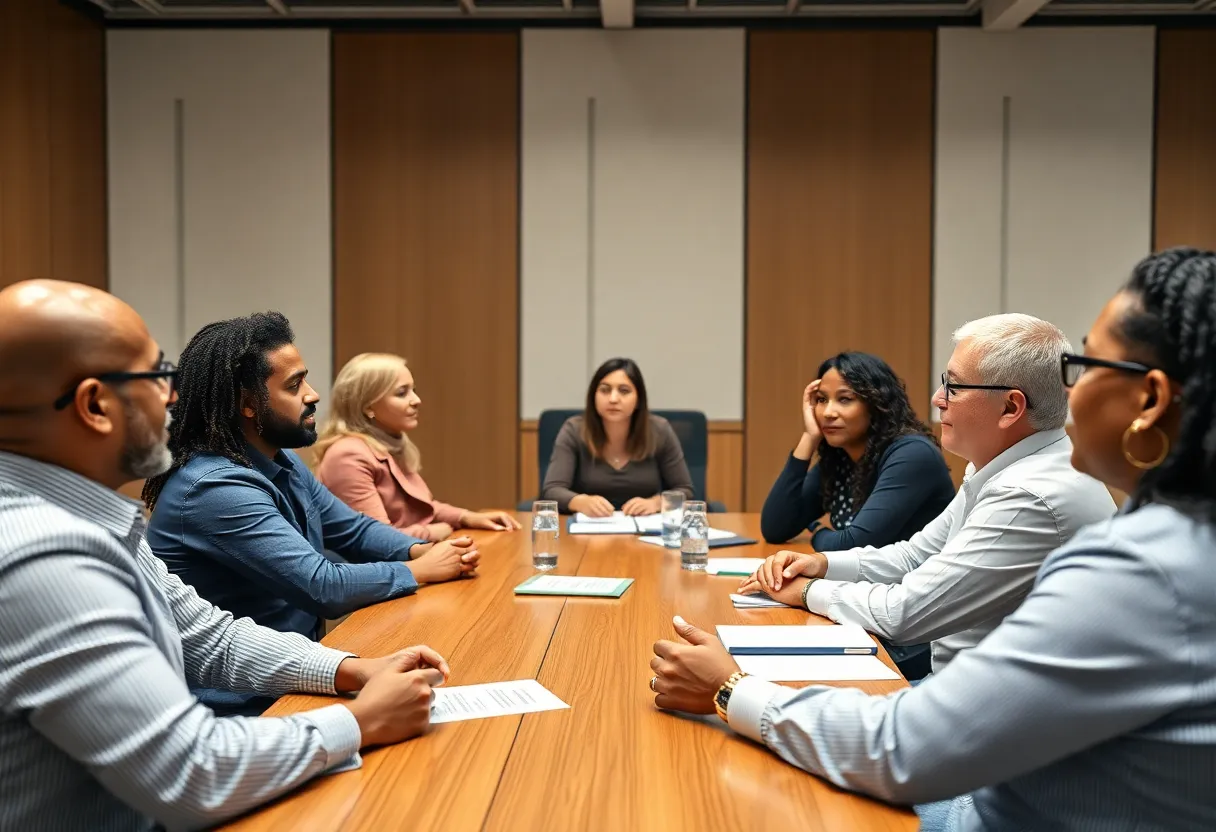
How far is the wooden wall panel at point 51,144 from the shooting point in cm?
495

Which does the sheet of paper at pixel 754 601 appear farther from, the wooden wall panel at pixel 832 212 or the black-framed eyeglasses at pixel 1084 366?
the wooden wall panel at pixel 832 212

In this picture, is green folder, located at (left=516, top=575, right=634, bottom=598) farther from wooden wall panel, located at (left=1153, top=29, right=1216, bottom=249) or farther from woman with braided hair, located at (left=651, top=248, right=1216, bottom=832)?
wooden wall panel, located at (left=1153, top=29, right=1216, bottom=249)

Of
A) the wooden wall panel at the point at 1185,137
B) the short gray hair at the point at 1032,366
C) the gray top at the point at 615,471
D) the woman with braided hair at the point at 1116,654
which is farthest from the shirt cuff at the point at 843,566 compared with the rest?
the wooden wall panel at the point at 1185,137

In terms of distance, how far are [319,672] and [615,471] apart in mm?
2831

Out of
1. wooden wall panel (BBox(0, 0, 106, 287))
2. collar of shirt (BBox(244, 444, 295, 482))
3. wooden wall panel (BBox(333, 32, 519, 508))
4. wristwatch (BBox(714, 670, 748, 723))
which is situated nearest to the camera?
wristwatch (BBox(714, 670, 748, 723))

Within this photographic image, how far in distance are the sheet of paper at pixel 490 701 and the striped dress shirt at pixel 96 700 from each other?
0.31 metres

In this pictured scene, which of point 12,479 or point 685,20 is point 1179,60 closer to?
point 685,20

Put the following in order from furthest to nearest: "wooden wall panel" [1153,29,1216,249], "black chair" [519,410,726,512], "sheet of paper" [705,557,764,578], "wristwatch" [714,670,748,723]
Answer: "wooden wall panel" [1153,29,1216,249], "black chair" [519,410,726,512], "sheet of paper" [705,557,764,578], "wristwatch" [714,670,748,723]

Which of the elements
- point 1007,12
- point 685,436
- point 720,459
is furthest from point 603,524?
point 1007,12

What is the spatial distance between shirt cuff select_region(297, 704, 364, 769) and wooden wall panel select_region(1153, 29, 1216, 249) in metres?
5.80

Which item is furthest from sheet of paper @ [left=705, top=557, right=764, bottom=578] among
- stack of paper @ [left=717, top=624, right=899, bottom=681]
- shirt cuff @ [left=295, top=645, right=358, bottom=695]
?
shirt cuff @ [left=295, top=645, right=358, bottom=695]

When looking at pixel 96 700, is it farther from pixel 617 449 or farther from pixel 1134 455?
pixel 617 449

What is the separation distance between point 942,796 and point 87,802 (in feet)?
3.25

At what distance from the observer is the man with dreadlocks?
7.04 ft
